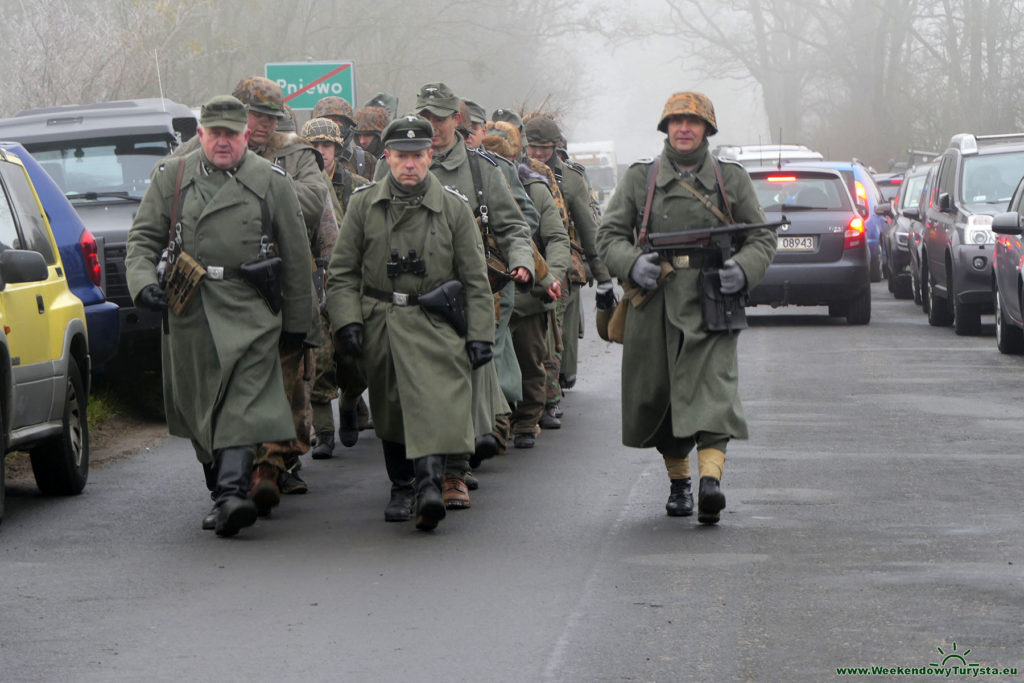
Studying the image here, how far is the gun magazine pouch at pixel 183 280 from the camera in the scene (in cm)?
834

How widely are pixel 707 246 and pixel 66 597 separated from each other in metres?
3.25

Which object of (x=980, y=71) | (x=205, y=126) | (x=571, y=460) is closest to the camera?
(x=205, y=126)

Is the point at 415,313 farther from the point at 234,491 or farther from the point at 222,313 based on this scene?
the point at 234,491

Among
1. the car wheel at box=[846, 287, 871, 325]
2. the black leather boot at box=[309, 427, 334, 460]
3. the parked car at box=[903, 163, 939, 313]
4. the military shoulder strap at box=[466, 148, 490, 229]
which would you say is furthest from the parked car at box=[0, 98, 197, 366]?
the parked car at box=[903, 163, 939, 313]

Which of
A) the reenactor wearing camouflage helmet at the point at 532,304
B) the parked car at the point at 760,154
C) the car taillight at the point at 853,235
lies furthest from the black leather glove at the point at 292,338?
the parked car at the point at 760,154

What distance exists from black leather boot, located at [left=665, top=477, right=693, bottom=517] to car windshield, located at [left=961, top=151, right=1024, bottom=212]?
37.0 feet

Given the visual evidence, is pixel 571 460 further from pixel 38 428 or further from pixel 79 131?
pixel 79 131

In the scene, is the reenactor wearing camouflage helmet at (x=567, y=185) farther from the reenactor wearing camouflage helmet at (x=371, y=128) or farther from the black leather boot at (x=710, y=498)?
the black leather boot at (x=710, y=498)

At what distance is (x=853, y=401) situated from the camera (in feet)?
44.7

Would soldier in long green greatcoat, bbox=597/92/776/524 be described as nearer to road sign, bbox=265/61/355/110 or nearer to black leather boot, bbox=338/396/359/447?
black leather boot, bbox=338/396/359/447

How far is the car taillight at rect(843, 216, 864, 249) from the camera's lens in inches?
788

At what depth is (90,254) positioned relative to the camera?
11.2m

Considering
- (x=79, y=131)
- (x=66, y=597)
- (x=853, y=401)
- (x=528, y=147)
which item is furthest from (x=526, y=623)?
(x=79, y=131)

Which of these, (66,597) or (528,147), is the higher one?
(528,147)
